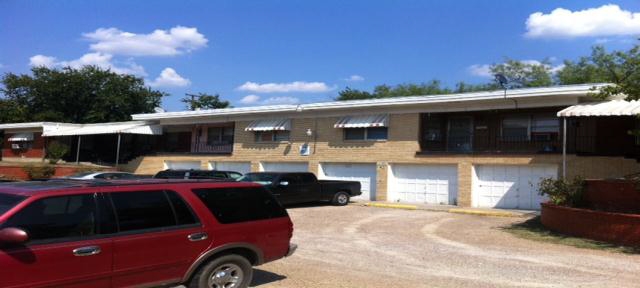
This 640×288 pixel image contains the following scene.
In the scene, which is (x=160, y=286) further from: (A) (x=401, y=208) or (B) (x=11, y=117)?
(B) (x=11, y=117)

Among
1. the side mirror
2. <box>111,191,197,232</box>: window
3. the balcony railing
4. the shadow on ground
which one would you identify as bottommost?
the shadow on ground

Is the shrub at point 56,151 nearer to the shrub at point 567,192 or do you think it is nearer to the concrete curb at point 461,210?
the concrete curb at point 461,210

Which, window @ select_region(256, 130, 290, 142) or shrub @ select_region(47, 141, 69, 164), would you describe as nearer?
window @ select_region(256, 130, 290, 142)

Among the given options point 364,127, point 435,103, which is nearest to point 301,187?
point 364,127

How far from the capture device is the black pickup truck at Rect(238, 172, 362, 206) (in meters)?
20.5

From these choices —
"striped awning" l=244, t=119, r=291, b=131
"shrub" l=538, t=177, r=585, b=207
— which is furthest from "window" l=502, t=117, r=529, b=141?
"striped awning" l=244, t=119, r=291, b=131

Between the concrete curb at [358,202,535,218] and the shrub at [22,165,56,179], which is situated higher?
the shrub at [22,165,56,179]

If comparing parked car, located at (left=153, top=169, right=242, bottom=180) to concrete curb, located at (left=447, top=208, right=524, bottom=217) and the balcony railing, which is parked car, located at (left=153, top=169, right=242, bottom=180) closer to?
concrete curb, located at (left=447, top=208, right=524, bottom=217)

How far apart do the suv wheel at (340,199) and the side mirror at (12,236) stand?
58.0 feet

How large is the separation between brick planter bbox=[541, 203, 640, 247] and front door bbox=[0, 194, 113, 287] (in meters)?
11.5

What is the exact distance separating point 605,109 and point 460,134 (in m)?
8.02

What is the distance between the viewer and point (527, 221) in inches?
696

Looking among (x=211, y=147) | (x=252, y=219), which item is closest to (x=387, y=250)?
(x=252, y=219)

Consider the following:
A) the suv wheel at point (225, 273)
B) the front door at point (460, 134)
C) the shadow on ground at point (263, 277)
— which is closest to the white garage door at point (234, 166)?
the front door at point (460, 134)
